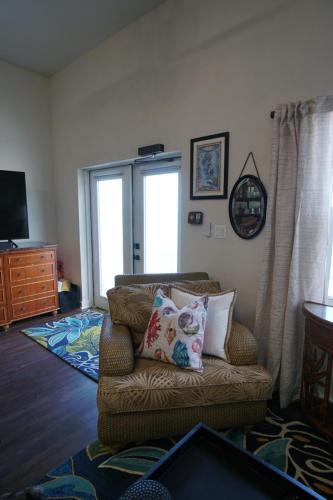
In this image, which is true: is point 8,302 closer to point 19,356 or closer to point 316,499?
point 19,356

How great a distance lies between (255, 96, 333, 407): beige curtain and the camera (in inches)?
72.6

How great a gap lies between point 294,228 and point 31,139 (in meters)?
3.86

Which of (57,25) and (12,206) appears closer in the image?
(57,25)

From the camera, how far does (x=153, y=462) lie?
1.57 m

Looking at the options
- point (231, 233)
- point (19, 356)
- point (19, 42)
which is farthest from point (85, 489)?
point (19, 42)

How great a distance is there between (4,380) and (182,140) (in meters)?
2.67

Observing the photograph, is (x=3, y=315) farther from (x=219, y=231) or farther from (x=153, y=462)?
(x=219, y=231)

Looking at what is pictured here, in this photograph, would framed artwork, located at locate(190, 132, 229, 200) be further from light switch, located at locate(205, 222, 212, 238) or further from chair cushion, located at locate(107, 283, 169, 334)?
chair cushion, located at locate(107, 283, 169, 334)

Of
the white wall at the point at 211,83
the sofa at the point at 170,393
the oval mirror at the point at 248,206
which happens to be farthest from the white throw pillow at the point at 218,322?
the oval mirror at the point at 248,206

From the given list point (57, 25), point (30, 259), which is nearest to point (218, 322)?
point (30, 259)

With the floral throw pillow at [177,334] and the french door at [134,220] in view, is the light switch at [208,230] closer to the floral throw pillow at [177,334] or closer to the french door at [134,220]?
the french door at [134,220]

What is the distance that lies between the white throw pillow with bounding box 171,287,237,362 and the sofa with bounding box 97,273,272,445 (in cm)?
6

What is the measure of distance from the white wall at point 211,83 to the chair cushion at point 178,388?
786mm

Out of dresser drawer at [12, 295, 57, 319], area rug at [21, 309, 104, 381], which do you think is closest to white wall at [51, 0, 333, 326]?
area rug at [21, 309, 104, 381]
